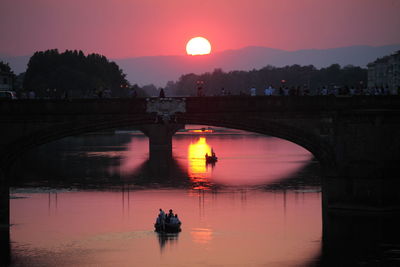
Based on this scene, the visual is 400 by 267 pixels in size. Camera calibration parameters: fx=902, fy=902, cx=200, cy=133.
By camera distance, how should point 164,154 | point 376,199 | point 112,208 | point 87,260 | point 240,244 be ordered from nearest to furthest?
1. point 87,260
2. point 240,244
3. point 376,199
4. point 112,208
5. point 164,154

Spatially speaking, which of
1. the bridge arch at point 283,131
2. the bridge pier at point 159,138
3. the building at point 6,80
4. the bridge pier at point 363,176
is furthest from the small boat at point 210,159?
the building at point 6,80

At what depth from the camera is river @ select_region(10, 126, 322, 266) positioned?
54.4 metres

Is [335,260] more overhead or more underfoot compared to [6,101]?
more underfoot

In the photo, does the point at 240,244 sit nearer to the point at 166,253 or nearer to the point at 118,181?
the point at 166,253

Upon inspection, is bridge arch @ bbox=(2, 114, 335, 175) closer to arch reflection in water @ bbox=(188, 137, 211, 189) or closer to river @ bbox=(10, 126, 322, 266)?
river @ bbox=(10, 126, 322, 266)

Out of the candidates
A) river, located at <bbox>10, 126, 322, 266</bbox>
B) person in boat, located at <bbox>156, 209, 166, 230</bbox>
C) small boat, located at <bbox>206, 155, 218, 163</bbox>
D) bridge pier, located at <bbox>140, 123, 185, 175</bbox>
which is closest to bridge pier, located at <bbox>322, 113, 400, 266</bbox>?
river, located at <bbox>10, 126, 322, 266</bbox>

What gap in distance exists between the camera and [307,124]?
62.8m

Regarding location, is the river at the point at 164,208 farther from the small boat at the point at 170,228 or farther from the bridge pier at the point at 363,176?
the bridge pier at the point at 363,176

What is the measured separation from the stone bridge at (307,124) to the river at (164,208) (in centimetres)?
440

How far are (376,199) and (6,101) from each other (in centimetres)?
2582

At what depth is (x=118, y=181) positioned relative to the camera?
313ft

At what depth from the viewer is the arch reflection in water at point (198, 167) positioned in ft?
307

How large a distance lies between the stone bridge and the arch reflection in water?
2819cm

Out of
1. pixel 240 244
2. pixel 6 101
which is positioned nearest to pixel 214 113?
pixel 240 244
